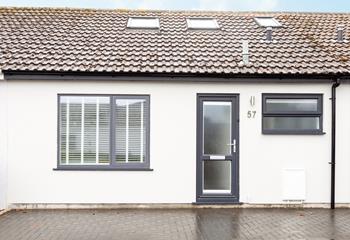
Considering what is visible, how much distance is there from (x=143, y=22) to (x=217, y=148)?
5.09 meters

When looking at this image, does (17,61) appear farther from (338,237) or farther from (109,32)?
(338,237)

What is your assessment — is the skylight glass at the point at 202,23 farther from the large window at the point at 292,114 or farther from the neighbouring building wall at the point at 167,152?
the large window at the point at 292,114

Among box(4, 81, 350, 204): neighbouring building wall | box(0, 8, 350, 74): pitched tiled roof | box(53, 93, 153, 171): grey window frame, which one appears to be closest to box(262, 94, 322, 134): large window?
box(4, 81, 350, 204): neighbouring building wall

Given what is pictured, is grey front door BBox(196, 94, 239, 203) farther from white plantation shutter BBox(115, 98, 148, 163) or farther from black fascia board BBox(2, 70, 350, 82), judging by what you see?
white plantation shutter BBox(115, 98, 148, 163)

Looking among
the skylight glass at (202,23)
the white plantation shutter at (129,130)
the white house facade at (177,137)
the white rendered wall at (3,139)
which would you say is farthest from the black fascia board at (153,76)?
the skylight glass at (202,23)

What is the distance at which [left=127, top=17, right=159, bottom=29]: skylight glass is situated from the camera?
14.0 meters

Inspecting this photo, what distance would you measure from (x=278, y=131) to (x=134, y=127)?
323 centimetres

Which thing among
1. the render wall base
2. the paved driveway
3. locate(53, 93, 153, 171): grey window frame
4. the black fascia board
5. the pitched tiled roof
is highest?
the pitched tiled roof

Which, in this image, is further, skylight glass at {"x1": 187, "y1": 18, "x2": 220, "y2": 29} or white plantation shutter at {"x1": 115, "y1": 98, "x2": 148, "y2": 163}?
skylight glass at {"x1": 187, "y1": 18, "x2": 220, "y2": 29}

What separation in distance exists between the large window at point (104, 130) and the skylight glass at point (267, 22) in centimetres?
505

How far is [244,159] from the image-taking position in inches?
441

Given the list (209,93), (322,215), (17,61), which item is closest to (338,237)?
(322,215)

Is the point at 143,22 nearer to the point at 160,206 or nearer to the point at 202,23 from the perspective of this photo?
the point at 202,23

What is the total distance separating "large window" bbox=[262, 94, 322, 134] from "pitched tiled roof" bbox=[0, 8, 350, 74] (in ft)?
2.10
